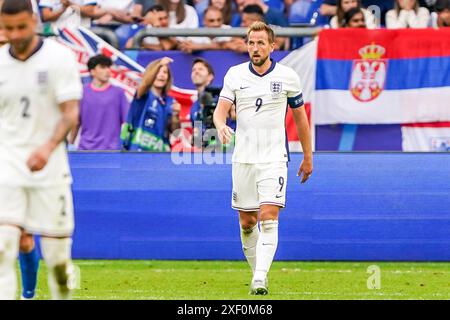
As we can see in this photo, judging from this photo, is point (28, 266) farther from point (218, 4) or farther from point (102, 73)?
point (218, 4)

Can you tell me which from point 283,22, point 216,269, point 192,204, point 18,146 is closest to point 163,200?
point 192,204

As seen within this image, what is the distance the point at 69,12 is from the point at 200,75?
2.41 m

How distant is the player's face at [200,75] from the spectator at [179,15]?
1455mm

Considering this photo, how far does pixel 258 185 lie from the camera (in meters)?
11.4

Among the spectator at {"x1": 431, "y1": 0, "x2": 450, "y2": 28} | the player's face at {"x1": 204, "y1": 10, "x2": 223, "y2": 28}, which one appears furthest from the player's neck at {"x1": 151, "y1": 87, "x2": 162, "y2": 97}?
the spectator at {"x1": 431, "y1": 0, "x2": 450, "y2": 28}

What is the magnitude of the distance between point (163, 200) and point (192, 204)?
0.35 meters

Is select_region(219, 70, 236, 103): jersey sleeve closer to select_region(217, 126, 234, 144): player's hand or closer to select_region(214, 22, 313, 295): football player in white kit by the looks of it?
select_region(214, 22, 313, 295): football player in white kit

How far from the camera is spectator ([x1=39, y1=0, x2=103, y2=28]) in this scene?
16984mm

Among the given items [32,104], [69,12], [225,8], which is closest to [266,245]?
[32,104]

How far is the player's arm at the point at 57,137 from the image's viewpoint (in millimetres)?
7834

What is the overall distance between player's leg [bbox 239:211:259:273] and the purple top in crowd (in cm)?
421

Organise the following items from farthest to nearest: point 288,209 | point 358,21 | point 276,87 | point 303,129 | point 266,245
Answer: point 358,21 → point 288,209 → point 303,129 → point 276,87 → point 266,245

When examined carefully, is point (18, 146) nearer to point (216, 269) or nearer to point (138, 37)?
point (216, 269)

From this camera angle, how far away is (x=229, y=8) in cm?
1714
